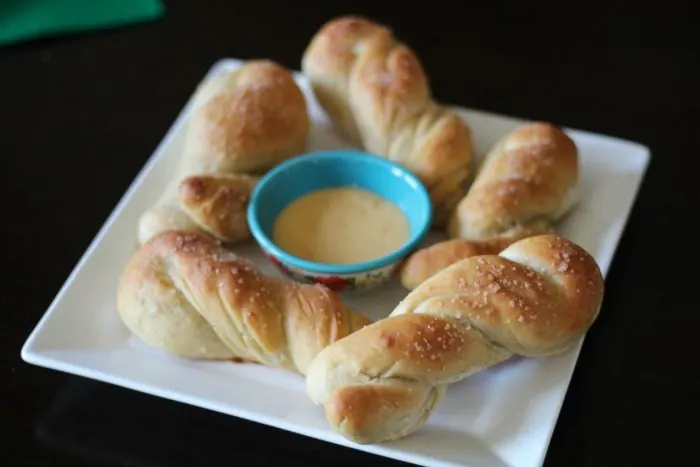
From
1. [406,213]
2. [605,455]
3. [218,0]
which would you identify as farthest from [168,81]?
[605,455]

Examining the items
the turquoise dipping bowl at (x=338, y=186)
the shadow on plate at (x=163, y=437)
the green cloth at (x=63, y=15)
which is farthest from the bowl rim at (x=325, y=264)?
the green cloth at (x=63, y=15)

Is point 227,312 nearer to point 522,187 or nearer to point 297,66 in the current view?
point 522,187

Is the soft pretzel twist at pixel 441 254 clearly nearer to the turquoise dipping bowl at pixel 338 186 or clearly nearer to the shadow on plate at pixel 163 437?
the turquoise dipping bowl at pixel 338 186

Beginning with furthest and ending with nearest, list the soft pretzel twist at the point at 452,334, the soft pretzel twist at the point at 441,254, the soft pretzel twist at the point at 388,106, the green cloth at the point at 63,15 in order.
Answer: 1. the green cloth at the point at 63,15
2. the soft pretzel twist at the point at 388,106
3. the soft pretzel twist at the point at 441,254
4. the soft pretzel twist at the point at 452,334

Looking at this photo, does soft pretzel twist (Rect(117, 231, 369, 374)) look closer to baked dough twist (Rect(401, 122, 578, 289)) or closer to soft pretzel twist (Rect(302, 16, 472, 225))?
baked dough twist (Rect(401, 122, 578, 289))

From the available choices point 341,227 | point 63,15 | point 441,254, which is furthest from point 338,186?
point 63,15

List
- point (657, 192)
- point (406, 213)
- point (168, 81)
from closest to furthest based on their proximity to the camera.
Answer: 1. point (406, 213)
2. point (657, 192)
3. point (168, 81)

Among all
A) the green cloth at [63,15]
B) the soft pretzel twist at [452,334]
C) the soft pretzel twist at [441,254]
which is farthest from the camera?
the green cloth at [63,15]

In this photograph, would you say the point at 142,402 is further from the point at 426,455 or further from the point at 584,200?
the point at 584,200
